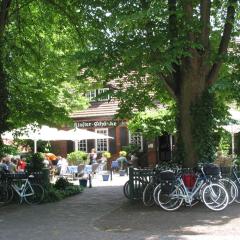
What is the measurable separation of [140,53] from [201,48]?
74.6 inches

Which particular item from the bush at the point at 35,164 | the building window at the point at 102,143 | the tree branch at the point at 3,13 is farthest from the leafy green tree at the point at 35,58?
the building window at the point at 102,143

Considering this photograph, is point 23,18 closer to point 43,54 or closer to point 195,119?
point 43,54

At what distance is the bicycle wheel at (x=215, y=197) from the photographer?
14.1 meters

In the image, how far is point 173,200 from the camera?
566 inches

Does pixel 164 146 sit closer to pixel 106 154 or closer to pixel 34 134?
pixel 106 154

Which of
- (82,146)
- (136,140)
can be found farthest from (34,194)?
(82,146)

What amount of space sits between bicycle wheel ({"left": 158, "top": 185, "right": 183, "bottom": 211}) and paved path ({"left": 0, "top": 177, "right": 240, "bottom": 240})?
0.20 metres

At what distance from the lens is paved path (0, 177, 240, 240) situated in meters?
11.1

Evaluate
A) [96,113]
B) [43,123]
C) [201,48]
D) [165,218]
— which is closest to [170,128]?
[43,123]

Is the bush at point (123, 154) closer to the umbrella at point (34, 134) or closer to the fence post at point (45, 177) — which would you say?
the umbrella at point (34, 134)

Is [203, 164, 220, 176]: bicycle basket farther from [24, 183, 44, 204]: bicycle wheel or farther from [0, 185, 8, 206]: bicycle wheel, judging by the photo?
[0, 185, 8, 206]: bicycle wheel

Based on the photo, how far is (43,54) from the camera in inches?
891

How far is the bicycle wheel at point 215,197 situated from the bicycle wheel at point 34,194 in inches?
215

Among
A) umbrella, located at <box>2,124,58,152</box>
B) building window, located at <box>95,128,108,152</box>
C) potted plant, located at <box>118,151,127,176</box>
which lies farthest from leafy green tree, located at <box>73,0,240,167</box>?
building window, located at <box>95,128,108,152</box>
